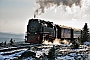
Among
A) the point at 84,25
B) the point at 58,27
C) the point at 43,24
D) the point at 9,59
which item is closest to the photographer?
the point at 9,59

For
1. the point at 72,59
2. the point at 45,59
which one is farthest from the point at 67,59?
the point at 45,59

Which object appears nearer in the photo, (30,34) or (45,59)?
(45,59)

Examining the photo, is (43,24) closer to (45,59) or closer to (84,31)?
(84,31)

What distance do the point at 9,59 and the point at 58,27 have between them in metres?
18.4

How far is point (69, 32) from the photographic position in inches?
1476

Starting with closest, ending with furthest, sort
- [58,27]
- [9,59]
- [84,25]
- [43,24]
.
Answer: [9,59]
[43,24]
[58,27]
[84,25]

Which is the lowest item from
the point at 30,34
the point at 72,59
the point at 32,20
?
the point at 72,59

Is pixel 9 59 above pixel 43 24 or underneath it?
underneath

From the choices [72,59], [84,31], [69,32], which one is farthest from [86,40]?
[72,59]

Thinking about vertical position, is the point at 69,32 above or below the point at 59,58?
above

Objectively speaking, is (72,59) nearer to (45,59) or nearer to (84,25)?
(45,59)

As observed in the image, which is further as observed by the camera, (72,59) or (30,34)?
(30,34)

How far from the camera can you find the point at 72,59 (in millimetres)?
15883

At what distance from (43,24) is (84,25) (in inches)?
360
